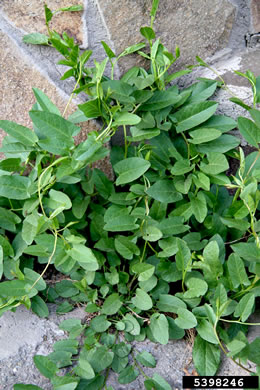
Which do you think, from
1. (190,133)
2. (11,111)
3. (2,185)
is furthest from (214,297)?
(11,111)

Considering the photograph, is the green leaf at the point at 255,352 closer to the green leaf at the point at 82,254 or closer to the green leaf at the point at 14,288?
the green leaf at the point at 82,254

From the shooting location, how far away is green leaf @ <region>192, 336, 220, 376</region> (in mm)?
905

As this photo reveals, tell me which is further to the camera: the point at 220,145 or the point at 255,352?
the point at 220,145

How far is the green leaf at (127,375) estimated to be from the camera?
89 cm

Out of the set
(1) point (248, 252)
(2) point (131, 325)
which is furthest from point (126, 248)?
(1) point (248, 252)

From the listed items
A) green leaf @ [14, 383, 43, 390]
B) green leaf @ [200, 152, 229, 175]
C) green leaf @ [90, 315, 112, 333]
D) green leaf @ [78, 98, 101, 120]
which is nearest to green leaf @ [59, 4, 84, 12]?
green leaf @ [78, 98, 101, 120]

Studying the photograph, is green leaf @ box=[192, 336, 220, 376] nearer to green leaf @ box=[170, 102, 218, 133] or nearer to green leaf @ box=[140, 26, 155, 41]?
green leaf @ box=[170, 102, 218, 133]

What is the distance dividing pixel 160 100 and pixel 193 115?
0.28ft

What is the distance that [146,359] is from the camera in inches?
36.5

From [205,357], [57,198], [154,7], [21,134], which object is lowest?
[205,357]

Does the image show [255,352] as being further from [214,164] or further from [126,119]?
[126,119]

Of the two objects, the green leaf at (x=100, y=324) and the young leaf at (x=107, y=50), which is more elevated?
the young leaf at (x=107, y=50)

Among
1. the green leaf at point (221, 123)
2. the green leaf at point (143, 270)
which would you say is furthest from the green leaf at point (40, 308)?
the green leaf at point (221, 123)

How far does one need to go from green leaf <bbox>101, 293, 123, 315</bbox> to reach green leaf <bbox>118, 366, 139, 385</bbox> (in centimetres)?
12
